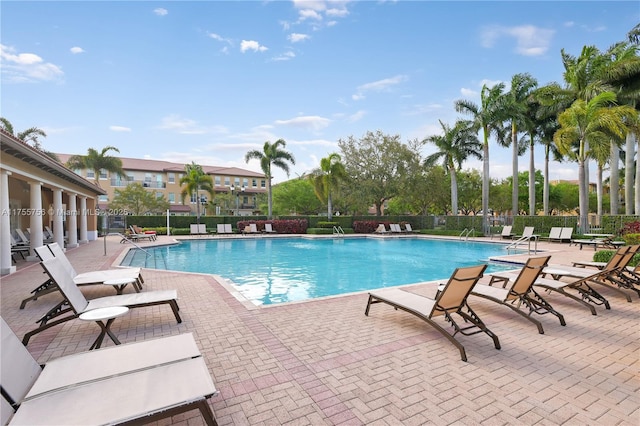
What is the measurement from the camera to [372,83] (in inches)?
816

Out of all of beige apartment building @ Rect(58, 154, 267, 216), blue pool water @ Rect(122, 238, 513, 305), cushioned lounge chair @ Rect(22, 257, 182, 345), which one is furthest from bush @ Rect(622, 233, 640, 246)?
beige apartment building @ Rect(58, 154, 267, 216)

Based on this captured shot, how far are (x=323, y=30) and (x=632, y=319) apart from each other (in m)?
15.3

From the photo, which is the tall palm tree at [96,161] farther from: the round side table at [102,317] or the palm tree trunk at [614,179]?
the palm tree trunk at [614,179]

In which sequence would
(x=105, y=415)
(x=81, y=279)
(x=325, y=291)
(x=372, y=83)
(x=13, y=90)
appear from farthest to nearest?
(x=372, y=83), (x=13, y=90), (x=325, y=291), (x=81, y=279), (x=105, y=415)

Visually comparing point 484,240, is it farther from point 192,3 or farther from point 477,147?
point 192,3

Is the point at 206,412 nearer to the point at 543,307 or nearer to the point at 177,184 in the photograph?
the point at 543,307

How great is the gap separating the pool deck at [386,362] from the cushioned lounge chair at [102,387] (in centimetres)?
48

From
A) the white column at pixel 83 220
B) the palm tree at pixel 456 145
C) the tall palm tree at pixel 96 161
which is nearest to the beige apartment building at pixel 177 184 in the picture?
the tall palm tree at pixel 96 161

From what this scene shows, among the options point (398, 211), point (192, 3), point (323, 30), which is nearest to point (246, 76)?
point (323, 30)

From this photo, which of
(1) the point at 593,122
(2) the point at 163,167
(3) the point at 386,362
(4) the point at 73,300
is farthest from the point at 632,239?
(2) the point at 163,167

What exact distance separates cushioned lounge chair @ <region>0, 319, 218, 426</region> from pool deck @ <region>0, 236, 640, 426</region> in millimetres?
483

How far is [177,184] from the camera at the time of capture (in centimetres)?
5662

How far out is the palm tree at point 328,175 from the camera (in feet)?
96.5

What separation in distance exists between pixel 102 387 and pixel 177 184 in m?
58.8
